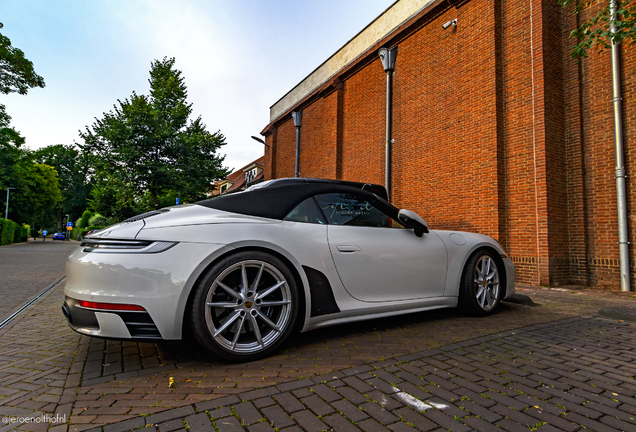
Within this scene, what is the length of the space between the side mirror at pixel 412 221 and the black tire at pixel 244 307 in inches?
54.4

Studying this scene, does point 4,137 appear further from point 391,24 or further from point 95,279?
point 95,279

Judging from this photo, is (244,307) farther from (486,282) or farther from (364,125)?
(364,125)

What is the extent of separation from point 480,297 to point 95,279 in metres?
3.67

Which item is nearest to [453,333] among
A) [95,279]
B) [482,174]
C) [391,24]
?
[95,279]

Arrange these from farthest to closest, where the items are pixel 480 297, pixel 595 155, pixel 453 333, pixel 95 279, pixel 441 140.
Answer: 1. pixel 441 140
2. pixel 595 155
3. pixel 480 297
4. pixel 453 333
5. pixel 95 279

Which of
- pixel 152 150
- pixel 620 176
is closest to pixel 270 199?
pixel 620 176

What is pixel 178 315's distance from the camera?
235cm

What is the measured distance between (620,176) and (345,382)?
7.30 meters

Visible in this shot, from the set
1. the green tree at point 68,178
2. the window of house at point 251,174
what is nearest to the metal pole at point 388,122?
the window of house at point 251,174

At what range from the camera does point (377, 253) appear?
319cm

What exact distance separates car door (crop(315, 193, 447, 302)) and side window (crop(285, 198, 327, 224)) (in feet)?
0.22

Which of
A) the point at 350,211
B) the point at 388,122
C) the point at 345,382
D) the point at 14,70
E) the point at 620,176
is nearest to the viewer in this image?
the point at 345,382

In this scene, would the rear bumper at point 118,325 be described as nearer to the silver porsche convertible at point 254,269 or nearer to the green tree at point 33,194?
the silver porsche convertible at point 254,269

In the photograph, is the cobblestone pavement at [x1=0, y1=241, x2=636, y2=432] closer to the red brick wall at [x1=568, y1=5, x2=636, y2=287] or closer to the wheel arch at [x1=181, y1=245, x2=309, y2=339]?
the wheel arch at [x1=181, y1=245, x2=309, y2=339]
